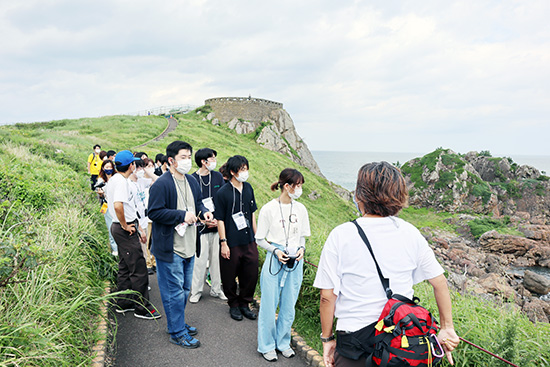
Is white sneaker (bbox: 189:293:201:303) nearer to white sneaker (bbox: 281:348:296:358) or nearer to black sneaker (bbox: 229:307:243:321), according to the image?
black sneaker (bbox: 229:307:243:321)

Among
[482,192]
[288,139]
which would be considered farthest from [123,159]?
[288,139]

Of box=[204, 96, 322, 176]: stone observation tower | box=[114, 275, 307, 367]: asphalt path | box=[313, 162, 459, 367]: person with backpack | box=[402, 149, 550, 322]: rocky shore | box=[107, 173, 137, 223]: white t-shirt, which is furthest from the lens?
box=[204, 96, 322, 176]: stone observation tower

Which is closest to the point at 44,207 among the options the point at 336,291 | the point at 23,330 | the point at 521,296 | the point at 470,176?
the point at 23,330

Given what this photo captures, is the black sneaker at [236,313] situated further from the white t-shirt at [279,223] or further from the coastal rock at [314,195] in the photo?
the coastal rock at [314,195]

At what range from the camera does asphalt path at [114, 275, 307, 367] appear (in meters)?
3.89

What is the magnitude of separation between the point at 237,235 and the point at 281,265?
0.98 meters

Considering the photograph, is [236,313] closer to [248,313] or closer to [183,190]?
[248,313]

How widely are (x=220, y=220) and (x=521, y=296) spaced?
50.3ft

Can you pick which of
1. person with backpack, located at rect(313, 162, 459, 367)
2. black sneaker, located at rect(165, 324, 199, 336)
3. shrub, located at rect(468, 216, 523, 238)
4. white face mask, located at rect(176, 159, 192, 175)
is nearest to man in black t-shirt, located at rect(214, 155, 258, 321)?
black sneaker, located at rect(165, 324, 199, 336)

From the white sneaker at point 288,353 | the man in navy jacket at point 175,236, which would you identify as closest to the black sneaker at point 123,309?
the man in navy jacket at point 175,236

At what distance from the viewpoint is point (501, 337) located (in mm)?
3285

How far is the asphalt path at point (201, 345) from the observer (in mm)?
3887

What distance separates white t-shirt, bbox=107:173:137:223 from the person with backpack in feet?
10.8

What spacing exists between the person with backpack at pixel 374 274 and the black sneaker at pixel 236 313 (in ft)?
9.90
